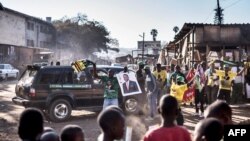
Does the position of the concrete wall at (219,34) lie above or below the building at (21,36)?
below

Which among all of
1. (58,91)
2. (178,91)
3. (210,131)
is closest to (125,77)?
(178,91)

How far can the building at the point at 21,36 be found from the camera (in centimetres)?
4373

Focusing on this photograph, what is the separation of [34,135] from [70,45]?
66.5 metres

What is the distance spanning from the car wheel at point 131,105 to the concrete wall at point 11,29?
38399mm

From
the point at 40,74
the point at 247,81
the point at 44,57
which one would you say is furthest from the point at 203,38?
the point at 44,57

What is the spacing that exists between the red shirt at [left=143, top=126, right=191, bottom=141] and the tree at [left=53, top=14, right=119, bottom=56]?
65.1m

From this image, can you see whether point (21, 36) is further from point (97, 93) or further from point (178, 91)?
point (178, 91)

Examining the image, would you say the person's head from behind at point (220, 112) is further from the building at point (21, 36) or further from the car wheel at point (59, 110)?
the building at point (21, 36)

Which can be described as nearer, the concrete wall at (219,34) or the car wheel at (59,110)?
the car wheel at (59,110)

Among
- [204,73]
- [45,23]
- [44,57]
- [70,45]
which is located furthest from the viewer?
[70,45]

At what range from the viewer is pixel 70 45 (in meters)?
69.5

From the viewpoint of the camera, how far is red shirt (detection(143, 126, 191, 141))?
4066 mm

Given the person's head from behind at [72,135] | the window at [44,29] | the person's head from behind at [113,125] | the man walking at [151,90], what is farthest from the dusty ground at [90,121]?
the window at [44,29]

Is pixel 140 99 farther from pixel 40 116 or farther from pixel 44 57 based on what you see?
pixel 44 57
